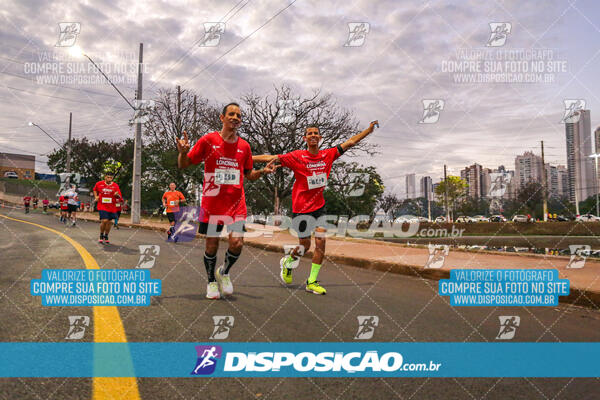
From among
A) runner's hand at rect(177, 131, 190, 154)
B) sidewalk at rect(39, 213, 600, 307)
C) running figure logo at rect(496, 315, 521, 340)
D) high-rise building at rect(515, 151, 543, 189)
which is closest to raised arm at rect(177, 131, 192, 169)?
runner's hand at rect(177, 131, 190, 154)

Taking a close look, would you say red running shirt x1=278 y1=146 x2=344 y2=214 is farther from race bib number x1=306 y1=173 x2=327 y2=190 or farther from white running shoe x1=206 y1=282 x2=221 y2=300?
white running shoe x1=206 y1=282 x2=221 y2=300

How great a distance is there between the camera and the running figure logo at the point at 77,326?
2723 mm

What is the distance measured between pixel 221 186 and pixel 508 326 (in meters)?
3.28

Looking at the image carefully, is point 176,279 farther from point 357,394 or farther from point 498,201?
point 498,201

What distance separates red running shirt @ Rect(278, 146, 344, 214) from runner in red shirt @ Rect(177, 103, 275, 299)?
0.96 m

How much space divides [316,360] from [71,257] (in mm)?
5936

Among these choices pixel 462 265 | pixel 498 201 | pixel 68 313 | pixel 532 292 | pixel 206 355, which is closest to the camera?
pixel 206 355

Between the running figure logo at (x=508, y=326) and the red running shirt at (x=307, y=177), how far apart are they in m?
2.60

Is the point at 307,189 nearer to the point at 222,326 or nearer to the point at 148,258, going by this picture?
the point at 222,326

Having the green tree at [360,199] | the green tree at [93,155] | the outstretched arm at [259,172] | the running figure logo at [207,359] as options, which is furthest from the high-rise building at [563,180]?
the running figure logo at [207,359]

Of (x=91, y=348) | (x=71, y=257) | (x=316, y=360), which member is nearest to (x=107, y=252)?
(x=71, y=257)

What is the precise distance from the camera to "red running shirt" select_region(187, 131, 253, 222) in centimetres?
441

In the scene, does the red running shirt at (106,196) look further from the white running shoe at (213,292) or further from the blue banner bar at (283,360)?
the blue banner bar at (283,360)

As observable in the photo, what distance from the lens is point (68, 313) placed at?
3334mm
